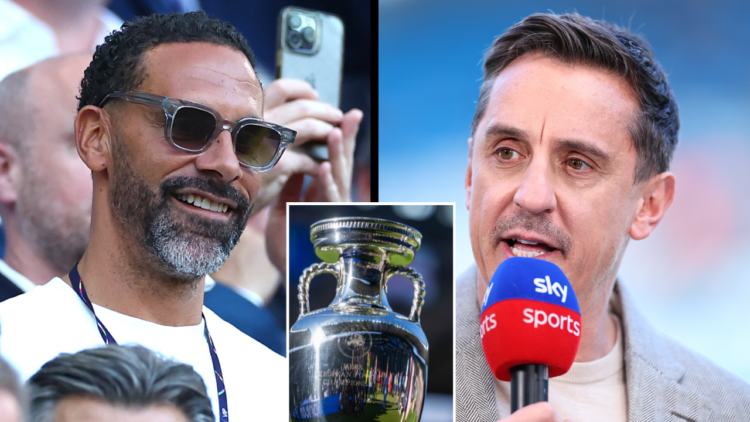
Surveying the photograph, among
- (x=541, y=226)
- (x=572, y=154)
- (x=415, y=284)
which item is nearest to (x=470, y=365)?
(x=415, y=284)

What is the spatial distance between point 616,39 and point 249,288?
186 cm

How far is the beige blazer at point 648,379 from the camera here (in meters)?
2.50

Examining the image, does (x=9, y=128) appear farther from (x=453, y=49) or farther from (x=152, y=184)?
(x=453, y=49)

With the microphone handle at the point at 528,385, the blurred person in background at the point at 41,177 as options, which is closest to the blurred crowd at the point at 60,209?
the blurred person in background at the point at 41,177

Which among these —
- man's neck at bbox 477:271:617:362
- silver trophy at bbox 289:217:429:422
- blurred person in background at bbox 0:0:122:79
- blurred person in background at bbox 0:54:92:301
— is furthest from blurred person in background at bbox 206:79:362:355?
man's neck at bbox 477:271:617:362

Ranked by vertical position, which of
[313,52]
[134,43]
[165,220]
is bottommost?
[165,220]

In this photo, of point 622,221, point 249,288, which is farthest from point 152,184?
point 622,221

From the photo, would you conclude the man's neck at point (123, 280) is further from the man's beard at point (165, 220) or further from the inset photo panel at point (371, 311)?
the inset photo panel at point (371, 311)

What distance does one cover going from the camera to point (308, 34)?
2.76 meters

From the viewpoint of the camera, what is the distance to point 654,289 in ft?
8.96

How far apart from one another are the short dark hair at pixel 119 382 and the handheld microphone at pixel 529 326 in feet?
4.28

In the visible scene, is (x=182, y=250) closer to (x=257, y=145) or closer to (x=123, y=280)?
(x=123, y=280)

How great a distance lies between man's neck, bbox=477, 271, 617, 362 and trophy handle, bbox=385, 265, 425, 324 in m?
0.25

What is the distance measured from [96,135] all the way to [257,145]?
604 millimetres
